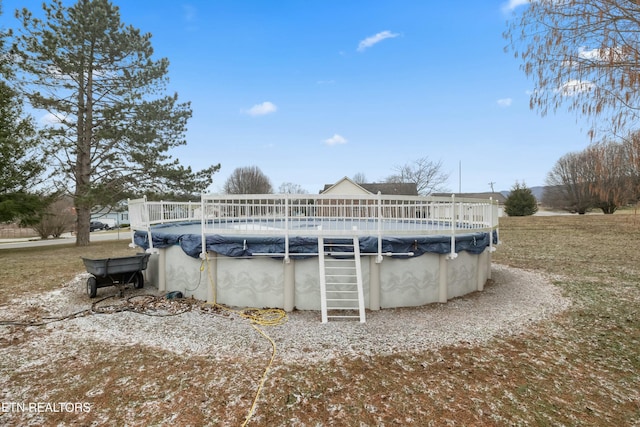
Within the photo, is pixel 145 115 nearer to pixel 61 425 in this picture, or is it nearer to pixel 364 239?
pixel 364 239

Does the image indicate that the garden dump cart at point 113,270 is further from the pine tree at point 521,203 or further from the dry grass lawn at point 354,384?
the pine tree at point 521,203

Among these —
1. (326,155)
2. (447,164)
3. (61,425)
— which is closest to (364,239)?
(61,425)

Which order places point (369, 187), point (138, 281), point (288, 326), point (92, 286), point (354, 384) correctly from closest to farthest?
point (354, 384) → point (288, 326) → point (92, 286) → point (138, 281) → point (369, 187)

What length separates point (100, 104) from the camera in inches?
643

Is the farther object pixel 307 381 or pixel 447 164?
pixel 447 164

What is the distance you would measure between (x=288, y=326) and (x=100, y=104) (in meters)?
18.2

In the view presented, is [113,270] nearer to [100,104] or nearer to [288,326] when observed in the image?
[288,326]

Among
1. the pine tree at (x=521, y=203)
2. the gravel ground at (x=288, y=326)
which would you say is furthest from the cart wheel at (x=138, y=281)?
the pine tree at (x=521, y=203)

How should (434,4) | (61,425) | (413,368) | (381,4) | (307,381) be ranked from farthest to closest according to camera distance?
1. (381,4)
2. (434,4)
3. (413,368)
4. (307,381)
5. (61,425)

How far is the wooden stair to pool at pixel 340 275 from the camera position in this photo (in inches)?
205

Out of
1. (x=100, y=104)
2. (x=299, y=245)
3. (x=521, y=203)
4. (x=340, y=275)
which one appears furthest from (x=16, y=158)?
(x=521, y=203)

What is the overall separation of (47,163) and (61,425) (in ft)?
58.8

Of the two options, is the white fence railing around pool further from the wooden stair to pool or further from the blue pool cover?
the wooden stair to pool

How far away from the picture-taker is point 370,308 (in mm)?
5453
